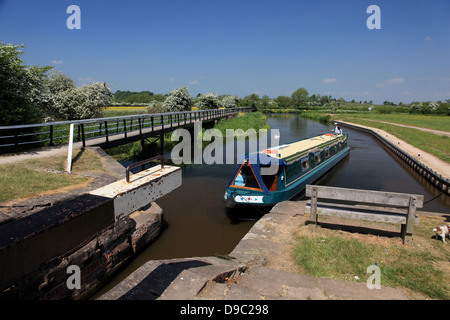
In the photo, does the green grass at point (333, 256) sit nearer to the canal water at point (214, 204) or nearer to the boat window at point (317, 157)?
the canal water at point (214, 204)

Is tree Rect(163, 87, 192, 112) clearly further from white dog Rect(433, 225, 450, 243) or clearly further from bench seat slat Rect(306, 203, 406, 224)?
white dog Rect(433, 225, 450, 243)

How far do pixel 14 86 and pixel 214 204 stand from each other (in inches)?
365

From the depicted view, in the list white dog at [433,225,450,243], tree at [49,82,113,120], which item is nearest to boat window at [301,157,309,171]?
white dog at [433,225,450,243]

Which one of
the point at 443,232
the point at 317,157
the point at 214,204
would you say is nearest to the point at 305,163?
the point at 317,157

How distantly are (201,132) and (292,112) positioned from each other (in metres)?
78.4

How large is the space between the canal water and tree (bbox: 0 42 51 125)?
22.1ft

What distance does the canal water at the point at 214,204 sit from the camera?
7.64 meters

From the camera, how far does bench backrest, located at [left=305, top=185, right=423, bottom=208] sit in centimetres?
537

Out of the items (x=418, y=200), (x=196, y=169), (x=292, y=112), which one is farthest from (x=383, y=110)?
(x=418, y=200)

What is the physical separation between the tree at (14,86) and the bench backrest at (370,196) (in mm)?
11549

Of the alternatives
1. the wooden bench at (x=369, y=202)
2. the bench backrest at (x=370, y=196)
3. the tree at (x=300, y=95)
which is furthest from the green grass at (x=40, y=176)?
the tree at (x=300, y=95)

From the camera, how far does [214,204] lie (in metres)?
10.8
